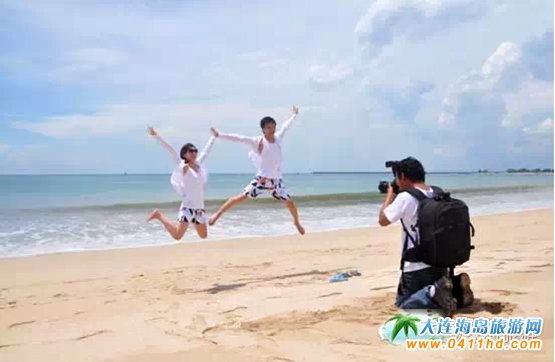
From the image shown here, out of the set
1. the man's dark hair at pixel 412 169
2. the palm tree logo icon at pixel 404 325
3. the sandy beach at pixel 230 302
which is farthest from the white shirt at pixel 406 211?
the sandy beach at pixel 230 302

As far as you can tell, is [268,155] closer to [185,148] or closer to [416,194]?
[185,148]

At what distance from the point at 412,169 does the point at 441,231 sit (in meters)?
0.64

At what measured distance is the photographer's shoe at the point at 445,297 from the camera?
460 centimetres

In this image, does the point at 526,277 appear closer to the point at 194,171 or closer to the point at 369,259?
the point at 369,259

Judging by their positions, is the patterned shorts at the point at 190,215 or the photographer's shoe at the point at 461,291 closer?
the photographer's shoe at the point at 461,291

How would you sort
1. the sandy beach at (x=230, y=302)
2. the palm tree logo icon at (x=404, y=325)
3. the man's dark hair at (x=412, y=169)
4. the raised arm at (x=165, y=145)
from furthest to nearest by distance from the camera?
the raised arm at (x=165, y=145)
the man's dark hair at (x=412, y=169)
the palm tree logo icon at (x=404, y=325)
the sandy beach at (x=230, y=302)

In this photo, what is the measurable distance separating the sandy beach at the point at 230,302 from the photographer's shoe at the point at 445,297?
0.86 ft

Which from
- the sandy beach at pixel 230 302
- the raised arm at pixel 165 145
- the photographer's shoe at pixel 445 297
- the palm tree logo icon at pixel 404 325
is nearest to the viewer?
the sandy beach at pixel 230 302

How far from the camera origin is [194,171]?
25.5 ft

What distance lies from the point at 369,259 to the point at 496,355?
15.0ft

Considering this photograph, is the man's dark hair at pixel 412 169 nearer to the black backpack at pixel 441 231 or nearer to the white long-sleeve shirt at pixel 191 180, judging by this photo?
the black backpack at pixel 441 231

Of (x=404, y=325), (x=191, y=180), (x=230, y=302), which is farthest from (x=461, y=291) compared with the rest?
(x=191, y=180)

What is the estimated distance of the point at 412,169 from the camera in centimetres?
485

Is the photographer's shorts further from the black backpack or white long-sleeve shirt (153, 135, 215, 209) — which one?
white long-sleeve shirt (153, 135, 215, 209)
